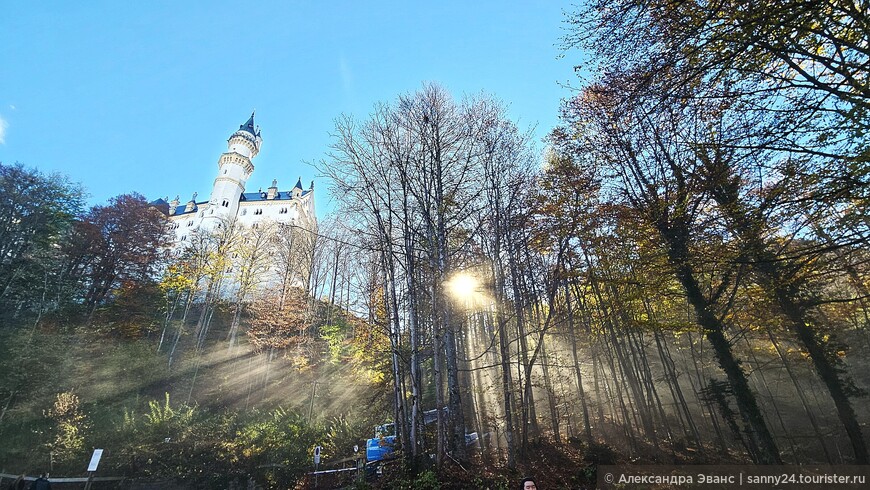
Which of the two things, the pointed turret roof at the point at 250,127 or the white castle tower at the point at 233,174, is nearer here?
the white castle tower at the point at 233,174

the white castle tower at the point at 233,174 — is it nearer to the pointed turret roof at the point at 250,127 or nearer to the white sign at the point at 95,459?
the pointed turret roof at the point at 250,127

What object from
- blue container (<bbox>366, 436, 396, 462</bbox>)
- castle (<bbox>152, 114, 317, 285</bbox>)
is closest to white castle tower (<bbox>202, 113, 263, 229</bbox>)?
castle (<bbox>152, 114, 317, 285</bbox>)

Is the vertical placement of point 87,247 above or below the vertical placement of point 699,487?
above

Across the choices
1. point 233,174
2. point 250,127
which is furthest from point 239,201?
point 250,127

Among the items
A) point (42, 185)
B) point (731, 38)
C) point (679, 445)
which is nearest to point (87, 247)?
point (42, 185)

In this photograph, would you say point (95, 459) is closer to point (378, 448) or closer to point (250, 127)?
point (378, 448)

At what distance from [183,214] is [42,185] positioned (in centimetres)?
3554

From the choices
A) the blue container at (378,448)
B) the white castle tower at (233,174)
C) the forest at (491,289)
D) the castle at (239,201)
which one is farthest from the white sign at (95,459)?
the white castle tower at (233,174)

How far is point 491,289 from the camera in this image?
10617 millimetres

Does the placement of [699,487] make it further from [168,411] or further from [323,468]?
[168,411]

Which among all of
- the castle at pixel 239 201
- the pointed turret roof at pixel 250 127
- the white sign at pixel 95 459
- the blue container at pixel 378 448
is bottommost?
the blue container at pixel 378 448

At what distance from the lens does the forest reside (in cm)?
454

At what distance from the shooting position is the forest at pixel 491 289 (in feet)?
14.9

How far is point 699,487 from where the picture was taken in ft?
24.4
